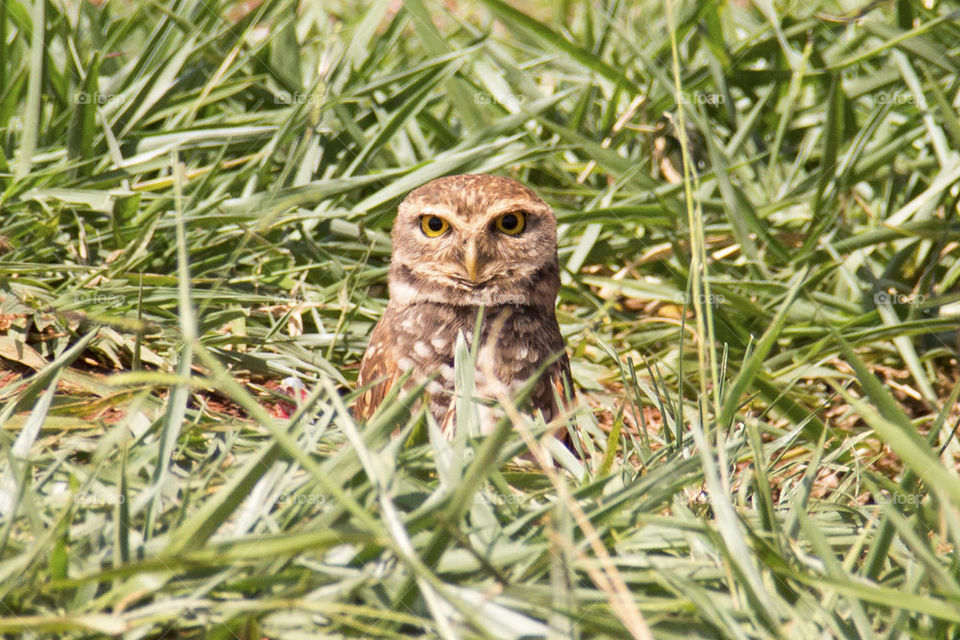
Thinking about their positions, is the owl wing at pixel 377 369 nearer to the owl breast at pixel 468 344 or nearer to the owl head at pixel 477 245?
the owl breast at pixel 468 344

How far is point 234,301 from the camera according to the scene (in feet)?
11.0

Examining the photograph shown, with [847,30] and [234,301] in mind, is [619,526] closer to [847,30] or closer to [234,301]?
[234,301]

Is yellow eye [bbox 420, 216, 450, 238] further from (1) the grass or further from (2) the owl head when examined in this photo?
(1) the grass

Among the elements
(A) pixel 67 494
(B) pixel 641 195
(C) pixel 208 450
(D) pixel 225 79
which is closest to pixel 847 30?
(B) pixel 641 195

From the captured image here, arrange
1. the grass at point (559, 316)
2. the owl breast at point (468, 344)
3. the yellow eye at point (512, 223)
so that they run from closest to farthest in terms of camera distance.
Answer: the grass at point (559, 316)
the owl breast at point (468, 344)
the yellow eye at point (512, 223)

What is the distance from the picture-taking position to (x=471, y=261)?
9.54ft

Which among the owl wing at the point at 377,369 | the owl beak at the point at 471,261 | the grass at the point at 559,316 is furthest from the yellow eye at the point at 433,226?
the grass at the point at 559,316

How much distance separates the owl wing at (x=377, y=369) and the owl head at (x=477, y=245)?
0.46ft

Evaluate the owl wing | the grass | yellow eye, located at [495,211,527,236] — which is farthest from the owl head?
the grass

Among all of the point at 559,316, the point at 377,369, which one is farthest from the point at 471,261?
the point at 559,316

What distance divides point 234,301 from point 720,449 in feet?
7.06

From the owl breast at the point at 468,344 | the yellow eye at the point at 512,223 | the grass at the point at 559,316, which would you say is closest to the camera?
the grass at the point at 559,316

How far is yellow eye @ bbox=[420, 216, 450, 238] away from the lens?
305cm

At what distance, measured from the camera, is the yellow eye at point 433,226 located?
3.05m
